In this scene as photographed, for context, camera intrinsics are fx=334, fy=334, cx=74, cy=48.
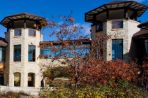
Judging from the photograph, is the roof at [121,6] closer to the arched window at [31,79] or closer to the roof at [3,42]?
the arched window at [31,79]

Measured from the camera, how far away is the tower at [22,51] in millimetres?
41188

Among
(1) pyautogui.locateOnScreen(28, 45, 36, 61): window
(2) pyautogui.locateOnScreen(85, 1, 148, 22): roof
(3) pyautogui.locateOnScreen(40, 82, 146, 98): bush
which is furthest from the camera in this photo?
(1) pyautogui.locateOnScreen(28, 45, 36, 61): window

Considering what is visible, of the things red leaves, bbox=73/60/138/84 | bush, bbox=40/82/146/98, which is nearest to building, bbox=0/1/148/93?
red leaves, bbox=73/60/138/84

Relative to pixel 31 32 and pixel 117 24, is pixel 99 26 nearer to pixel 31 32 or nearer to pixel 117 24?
pixel 117 24

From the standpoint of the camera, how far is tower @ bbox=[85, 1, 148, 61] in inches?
1356

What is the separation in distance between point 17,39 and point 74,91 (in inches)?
1055

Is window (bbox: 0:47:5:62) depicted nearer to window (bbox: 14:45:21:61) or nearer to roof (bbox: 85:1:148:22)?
window (bbox: 14:45:21:61)

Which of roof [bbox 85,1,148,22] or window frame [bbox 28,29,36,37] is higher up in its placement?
roof [bbox 85,1,148,22]

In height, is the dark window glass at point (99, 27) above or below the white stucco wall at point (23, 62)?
above

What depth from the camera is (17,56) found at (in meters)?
41.7

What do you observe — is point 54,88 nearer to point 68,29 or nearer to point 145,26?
point 68,29

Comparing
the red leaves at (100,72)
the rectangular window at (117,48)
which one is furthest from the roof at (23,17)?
the red leaves at (100,72)

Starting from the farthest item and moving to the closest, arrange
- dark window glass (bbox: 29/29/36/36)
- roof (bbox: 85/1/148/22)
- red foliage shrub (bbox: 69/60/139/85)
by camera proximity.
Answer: dark window glass (bbox: 29/29/36/36) → roof (bbox: 85/1/148/22) → red foliage shrub (bbox: 69/60/139/85)

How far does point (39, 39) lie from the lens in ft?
141
